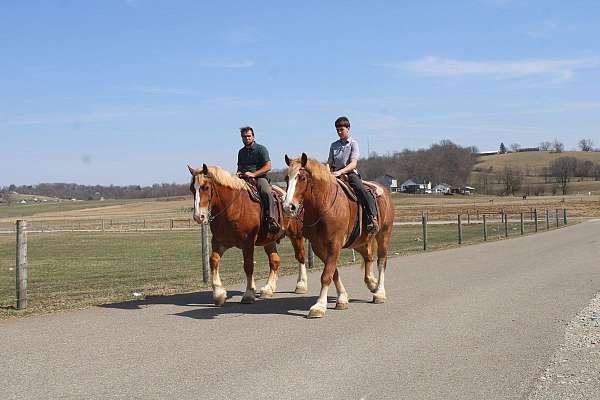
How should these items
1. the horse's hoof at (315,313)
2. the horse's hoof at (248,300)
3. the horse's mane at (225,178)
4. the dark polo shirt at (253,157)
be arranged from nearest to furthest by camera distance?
the horse's hoof at (315,313), the horse's mane at (225,178), the horse's hoof at (248,300), the dark polo shirt at (253,157)

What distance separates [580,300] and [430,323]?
334cm

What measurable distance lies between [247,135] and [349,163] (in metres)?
1.82

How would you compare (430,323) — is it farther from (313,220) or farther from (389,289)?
(389,289)

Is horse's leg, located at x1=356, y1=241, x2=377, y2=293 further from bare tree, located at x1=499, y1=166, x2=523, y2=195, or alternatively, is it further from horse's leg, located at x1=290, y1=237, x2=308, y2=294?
bare tree, located at x1=499, y1=166, x2=523, y2=195

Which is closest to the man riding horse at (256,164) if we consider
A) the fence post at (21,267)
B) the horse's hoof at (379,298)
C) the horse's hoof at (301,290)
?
the horse's hoof at (301,290)

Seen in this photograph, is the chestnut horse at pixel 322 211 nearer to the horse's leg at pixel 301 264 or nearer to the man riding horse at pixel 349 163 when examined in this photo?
the man riding horse at pixel 349 163

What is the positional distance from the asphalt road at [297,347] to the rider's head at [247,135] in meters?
2.69

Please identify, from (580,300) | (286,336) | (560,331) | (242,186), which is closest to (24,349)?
(286,336)

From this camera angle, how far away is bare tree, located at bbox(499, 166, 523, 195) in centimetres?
14888

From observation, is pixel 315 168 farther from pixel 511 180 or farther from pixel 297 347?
pixel 511 180

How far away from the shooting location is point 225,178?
989 cm

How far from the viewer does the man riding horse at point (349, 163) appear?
9.97 metres

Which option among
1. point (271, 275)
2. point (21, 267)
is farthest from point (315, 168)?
point (21, 267)

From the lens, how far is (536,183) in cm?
15650
